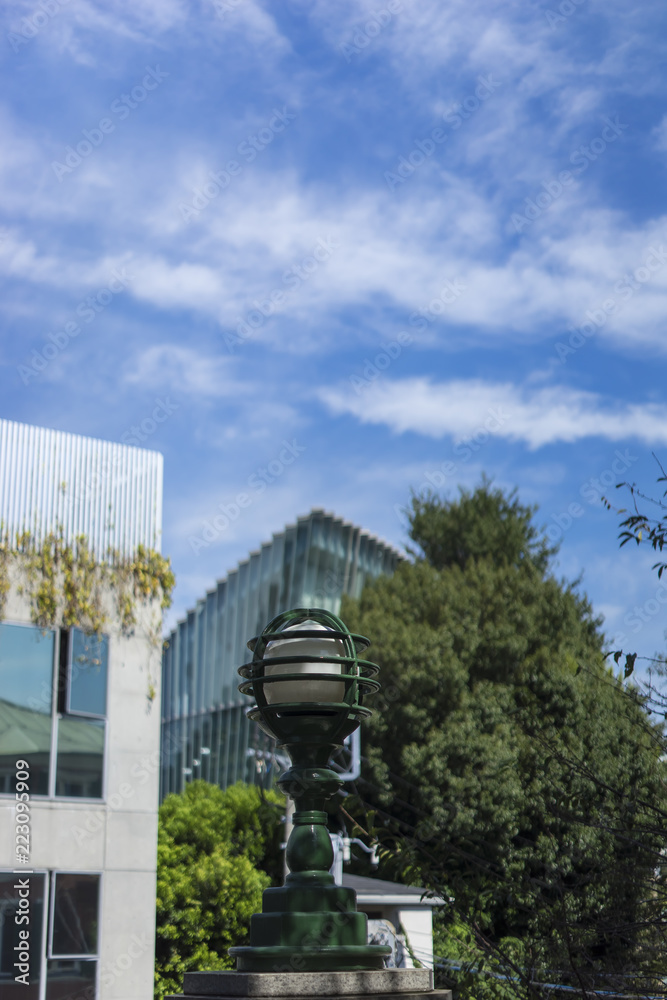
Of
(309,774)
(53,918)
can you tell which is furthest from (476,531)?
(309,774)

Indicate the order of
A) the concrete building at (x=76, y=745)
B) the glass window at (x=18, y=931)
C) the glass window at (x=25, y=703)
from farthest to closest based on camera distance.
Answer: the glass window at (x=25, y=703), the concrete building at (x=76, y=745), the glass window at (x=18, y=931)

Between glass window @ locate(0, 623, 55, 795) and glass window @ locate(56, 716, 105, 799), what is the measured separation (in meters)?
0.23

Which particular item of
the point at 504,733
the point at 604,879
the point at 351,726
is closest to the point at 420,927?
the point at 504,733

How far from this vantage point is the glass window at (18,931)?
1311 centimetres

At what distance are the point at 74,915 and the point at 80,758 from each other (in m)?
2.08

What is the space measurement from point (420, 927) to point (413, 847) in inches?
734

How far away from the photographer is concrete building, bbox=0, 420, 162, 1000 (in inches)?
540

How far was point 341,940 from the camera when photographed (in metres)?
3.19

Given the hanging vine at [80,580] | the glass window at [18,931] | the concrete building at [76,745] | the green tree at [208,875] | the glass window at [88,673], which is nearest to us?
the glass window at [18,931]

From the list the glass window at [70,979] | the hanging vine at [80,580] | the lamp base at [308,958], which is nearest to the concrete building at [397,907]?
the glass window at [70,979]

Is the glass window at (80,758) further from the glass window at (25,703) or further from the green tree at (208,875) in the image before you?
the green tree at (208,875)

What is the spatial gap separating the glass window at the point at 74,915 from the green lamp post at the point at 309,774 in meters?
11.7

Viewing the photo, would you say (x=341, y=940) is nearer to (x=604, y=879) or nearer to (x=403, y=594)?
(x=604, y=879)

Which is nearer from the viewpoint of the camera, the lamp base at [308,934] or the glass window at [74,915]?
→ the lamp base at [308,934]
